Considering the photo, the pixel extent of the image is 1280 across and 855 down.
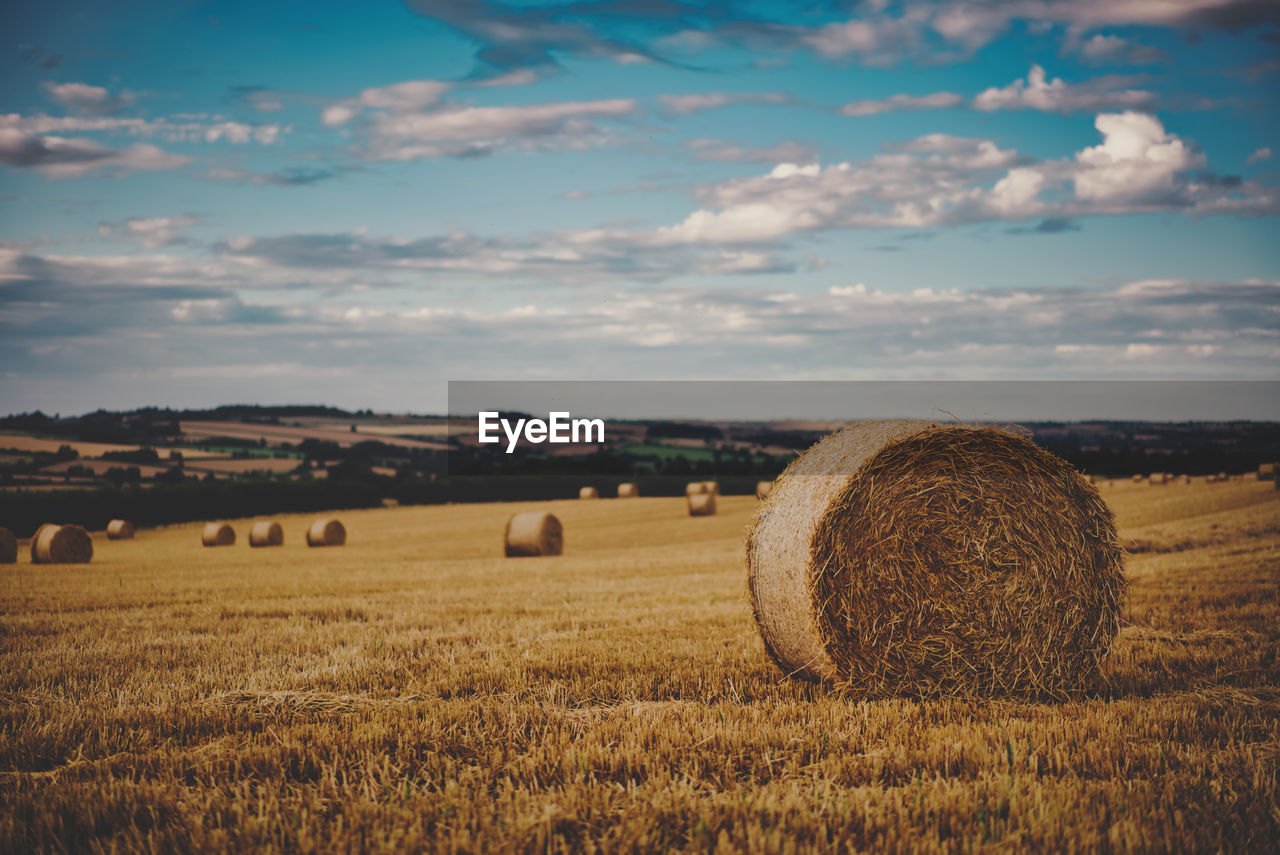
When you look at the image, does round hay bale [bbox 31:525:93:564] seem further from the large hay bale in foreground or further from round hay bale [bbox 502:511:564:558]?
the large hay bale in foreground

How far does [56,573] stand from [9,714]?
615 inches

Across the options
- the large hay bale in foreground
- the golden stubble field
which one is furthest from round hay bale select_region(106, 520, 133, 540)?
the large hay bale in foreground

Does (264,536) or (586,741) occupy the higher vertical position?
(586,741)

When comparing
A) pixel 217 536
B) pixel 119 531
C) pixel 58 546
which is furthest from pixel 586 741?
pixel 119 531

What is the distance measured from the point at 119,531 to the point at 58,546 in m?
15.4

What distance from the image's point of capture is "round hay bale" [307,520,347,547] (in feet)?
97.3

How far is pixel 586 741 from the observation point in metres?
5.40

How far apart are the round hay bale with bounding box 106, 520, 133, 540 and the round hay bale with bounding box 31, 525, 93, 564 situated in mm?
14556

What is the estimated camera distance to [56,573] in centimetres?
1964

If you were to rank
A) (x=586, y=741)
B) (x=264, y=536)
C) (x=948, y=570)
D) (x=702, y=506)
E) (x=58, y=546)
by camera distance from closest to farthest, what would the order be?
(x=586, y=741)
(x=948, y=570)
(x=58, y=546)
(x=264, y=536)
(x=702, y=506)

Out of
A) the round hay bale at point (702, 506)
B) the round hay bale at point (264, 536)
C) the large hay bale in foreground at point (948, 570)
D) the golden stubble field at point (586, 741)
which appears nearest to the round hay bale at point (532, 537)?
the round hay bale at point (264, 536)

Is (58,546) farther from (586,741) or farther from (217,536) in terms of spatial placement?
(586,741)

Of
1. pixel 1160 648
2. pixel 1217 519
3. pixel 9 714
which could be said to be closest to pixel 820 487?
pixel 1160 648

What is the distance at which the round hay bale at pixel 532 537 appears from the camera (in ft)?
76.6
